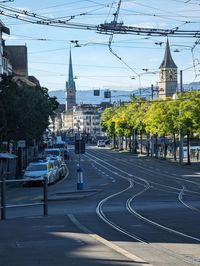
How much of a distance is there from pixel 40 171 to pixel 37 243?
31317 millimetres

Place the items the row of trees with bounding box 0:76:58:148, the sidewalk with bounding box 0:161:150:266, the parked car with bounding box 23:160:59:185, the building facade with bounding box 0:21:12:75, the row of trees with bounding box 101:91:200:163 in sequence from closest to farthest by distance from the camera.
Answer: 1. the sidewalk with bounding box 0:161:150:266
2. the parked car with bounding box 23:160:59:185
3. the row of trees with bounding box 0:76:58:148
4. the row of trees with bounding box 101:91:200:163
5. the building facade with bounding box 0:21:12:75

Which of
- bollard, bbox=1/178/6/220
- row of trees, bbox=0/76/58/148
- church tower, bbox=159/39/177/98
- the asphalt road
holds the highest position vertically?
church tower, bbox=159/39/177/98

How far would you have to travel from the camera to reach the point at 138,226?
1814 cm

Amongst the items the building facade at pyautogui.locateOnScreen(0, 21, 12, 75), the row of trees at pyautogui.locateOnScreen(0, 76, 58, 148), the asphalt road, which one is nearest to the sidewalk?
the asphalt road

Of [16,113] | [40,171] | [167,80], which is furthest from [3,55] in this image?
[40,171]

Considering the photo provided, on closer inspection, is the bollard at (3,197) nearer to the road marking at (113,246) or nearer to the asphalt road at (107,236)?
the asphalt road at (107,236)

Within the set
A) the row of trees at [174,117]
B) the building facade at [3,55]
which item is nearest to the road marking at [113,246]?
the row of trees at [174,117]

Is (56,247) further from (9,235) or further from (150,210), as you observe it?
(150,210)

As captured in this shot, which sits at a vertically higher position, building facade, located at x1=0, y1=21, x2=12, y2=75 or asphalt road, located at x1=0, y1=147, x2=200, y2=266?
building facade, located at x1=0, y1=21, x2=12, y2=75

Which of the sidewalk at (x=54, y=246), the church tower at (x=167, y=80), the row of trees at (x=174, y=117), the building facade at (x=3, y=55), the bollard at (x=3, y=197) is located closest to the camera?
the sidewalk at (x=54, y=246)

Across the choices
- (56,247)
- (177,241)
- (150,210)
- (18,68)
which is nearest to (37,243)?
(56,247)

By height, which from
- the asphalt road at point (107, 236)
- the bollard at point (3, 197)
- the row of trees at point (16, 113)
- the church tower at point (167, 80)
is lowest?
the asphalt road at point (107, 236)

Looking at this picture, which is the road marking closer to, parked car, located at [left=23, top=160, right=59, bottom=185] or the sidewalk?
the sidewalk

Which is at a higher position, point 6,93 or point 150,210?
point 6,93
